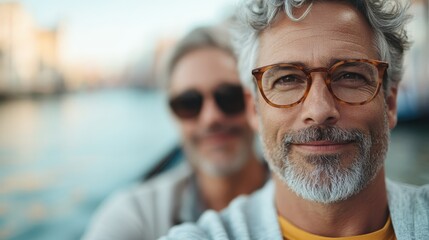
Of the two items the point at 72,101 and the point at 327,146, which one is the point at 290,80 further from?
the point at 72,101

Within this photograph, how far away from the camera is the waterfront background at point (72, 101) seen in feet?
8.58

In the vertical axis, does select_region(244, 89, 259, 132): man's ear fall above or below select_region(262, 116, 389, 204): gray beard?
above

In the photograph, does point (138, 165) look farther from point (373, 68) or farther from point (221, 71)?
point (373, 68)

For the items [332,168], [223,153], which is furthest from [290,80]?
[223,153]

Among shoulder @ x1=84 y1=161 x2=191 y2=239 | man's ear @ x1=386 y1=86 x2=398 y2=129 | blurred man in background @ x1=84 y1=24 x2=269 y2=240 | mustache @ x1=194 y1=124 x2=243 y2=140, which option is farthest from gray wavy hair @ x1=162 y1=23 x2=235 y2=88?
man's ear @ x1=386 y1=86 x2=398 y2=129

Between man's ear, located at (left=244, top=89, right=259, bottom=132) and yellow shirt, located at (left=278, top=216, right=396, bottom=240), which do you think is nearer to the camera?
yellow shirt, located at (left=278, top=216, right=396, bottom=240)

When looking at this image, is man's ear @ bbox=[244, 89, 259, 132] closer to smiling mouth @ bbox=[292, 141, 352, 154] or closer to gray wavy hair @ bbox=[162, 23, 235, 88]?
smiling mouth @ bbox=[292, 141, 352, 154]

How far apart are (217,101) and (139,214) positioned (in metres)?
0.59

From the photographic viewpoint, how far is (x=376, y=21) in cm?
118

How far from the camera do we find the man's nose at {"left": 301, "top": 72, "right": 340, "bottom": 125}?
109 cm

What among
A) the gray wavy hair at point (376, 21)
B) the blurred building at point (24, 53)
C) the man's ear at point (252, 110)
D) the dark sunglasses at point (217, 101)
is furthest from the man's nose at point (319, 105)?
the blurred building at point (24, 53)

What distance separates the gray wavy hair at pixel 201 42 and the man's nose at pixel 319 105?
1189 millimetres

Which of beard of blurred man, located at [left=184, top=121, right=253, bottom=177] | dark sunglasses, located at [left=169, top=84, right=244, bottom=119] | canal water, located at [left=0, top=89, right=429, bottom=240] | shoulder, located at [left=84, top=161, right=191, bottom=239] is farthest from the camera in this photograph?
canal water, located at [left=0, top=89, right=429, bottom=240]

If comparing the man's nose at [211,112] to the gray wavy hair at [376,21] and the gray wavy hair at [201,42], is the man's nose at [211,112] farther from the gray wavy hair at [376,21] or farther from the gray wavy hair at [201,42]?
the gray wavy hair at [376,21]
